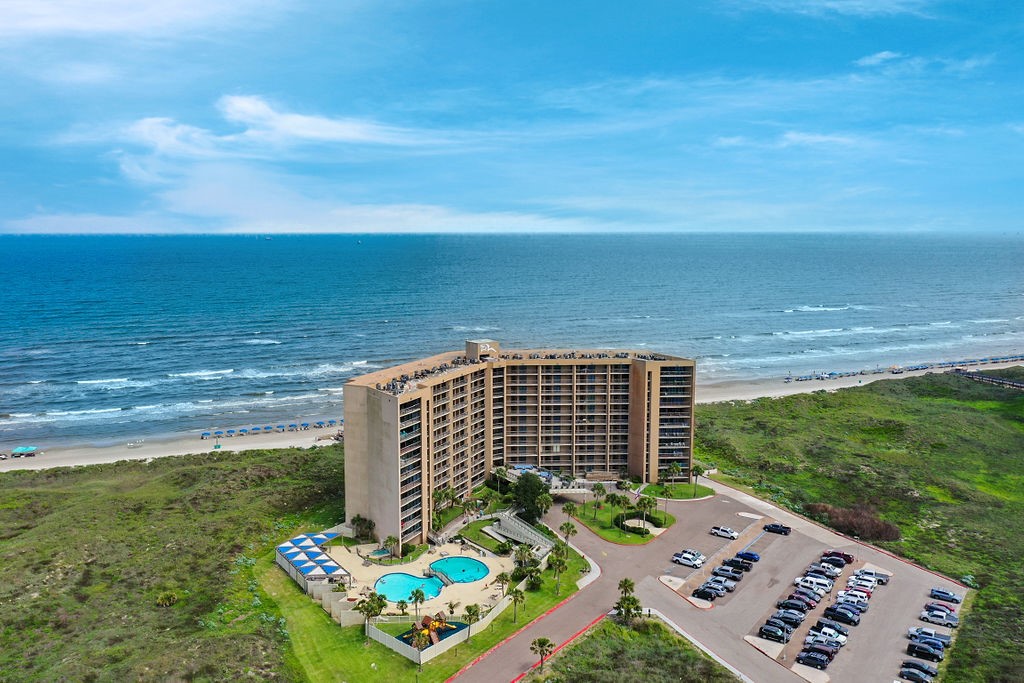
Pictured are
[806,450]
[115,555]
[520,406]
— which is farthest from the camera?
[806,450]

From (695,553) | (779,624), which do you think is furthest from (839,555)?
(779,624)

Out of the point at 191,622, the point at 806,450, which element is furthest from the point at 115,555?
the point at 806,450

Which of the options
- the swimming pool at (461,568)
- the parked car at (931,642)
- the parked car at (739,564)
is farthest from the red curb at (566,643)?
the parked car at (931,642)

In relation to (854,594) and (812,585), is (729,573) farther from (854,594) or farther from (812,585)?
(854,594)

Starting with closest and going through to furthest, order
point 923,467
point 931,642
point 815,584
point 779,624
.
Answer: point 931,642 → point 779,624 → point 815,584 → point 923,467

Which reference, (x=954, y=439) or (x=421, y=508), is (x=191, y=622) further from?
(x=954, y=439)
